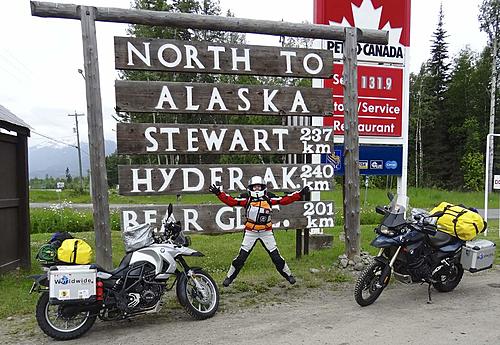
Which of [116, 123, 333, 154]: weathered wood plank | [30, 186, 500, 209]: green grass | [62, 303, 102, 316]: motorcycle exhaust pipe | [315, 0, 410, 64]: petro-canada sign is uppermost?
[315, 0, 410, 64]: petro-canada sign

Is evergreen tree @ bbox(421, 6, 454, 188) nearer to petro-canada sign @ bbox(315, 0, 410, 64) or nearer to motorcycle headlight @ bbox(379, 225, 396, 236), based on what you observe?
petro-canada sign @ bbox(315, 0, 410, 64)

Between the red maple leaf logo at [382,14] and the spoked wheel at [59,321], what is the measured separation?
7.63 m

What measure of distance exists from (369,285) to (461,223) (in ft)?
5.60

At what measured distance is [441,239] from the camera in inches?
261

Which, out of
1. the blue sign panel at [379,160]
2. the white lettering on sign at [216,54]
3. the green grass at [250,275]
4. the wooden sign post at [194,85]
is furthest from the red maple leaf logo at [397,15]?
the green grass at [250,275]

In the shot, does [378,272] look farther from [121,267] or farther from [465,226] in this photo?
[121,267]

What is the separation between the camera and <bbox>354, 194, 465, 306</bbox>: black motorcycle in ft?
20.2

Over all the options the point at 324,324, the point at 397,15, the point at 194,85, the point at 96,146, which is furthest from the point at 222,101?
the point at 397,15

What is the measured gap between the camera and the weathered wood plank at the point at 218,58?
23.5 feet

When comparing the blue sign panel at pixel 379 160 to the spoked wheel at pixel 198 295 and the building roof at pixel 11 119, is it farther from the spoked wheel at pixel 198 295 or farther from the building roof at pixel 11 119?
the building roof at pixel 11 119

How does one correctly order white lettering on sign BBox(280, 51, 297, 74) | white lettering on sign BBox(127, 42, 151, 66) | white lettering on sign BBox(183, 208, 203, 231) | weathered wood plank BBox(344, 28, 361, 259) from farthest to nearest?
weathered wood plank BBox(344, 28, 361, 259), white lettering on sign BBox(280, 51, 297, 74), white lettering on sign BBox(183, 208, 203, 231), white lettering on sign BBox(127, 42, 151, 66)

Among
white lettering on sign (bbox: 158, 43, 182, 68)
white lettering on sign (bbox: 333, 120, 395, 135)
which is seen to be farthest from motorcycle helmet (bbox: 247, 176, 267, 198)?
white lettering on sign (bbox: 333, 120, 395, 135)

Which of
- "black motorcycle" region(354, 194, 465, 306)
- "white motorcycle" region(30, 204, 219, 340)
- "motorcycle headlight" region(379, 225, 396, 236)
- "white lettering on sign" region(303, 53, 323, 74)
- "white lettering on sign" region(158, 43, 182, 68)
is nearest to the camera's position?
"white motorcycle" region(30, 204, 219, 340)

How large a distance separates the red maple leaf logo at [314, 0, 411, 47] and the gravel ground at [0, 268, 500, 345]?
238 inches
